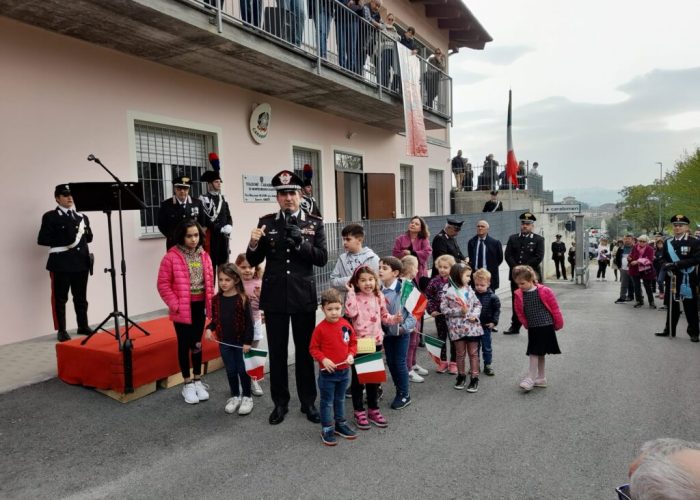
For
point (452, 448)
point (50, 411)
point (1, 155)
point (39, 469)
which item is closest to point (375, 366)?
point (452, 448)

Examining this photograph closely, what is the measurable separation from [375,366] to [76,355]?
299 centimetres

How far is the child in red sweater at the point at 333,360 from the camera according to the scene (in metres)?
4.04

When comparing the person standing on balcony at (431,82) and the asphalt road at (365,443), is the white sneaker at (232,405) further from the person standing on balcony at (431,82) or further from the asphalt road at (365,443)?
the person standing on balcony at (431,82)

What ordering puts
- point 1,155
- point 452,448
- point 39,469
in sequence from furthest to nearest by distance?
Result: point 1,155 < point 452,448 < point 39,469

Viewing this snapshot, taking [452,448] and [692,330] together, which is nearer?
[452,448]

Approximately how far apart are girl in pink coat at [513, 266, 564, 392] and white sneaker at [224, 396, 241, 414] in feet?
9.44

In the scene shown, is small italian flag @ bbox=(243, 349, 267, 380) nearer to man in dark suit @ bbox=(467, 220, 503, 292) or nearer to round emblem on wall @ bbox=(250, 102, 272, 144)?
man in dark suit @ bbox=(467, 220, 503, 292)

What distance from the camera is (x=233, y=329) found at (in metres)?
4.68

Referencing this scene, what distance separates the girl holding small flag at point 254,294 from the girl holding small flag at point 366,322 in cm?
107

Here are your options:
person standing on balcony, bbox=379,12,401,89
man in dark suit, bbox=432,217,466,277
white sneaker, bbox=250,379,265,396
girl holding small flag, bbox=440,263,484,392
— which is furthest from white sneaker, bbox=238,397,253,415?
person standing on balcony, bbox=379,12,401,89

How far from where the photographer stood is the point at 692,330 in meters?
7.70

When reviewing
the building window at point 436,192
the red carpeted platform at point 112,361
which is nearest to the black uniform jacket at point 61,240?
A: the red carpeted platform at point 112,361

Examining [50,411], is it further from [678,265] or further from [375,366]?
[678,265]

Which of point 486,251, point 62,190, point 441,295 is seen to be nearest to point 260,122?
point 62,190
